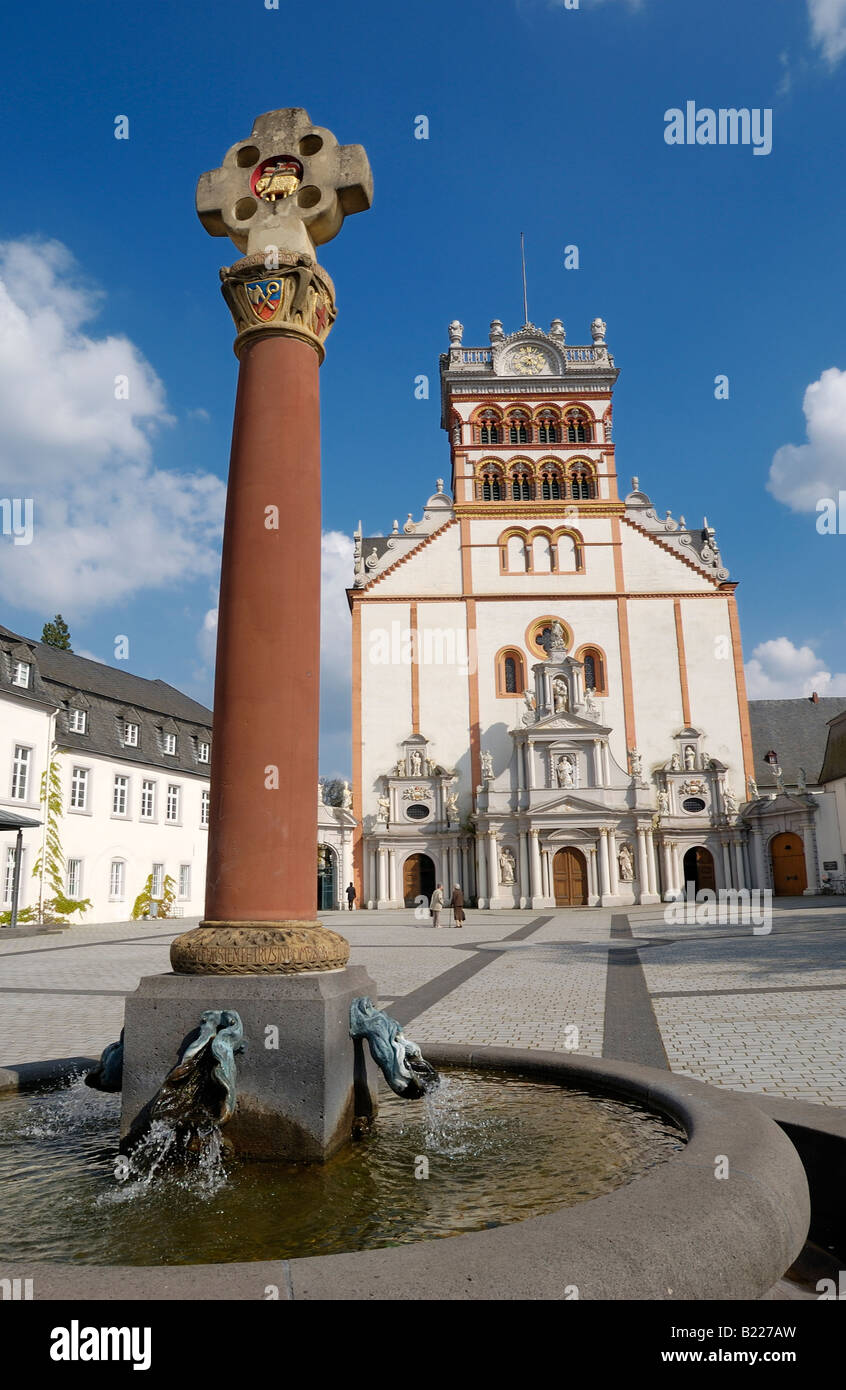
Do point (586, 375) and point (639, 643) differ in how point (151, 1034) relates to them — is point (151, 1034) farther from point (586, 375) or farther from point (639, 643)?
point (586, 375)

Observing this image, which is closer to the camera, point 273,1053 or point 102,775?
point 273,1053

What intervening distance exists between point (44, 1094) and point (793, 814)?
40.3 meters

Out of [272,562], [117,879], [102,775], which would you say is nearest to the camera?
[272,562]

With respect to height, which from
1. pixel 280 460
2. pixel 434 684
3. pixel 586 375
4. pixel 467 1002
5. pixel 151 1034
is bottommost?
pixel 467 1002

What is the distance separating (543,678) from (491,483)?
1166 centimetres

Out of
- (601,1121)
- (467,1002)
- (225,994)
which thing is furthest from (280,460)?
(467,1002)

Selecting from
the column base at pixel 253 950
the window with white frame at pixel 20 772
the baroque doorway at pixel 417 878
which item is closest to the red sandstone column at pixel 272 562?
the column base at pixel 253 950

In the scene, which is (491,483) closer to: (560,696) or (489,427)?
(489,427)

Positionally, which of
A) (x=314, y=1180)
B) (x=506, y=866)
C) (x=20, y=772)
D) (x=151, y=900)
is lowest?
(x=314, y=1180)

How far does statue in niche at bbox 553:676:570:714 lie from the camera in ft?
141

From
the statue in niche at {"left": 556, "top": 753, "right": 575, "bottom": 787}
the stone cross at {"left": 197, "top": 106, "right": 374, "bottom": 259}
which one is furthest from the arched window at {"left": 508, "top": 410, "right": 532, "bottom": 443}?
the stone cross at {"left": 197, "top": 106, "right": 374, "bottom": 259}

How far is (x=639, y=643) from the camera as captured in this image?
4625 cm

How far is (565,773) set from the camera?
42.2 m

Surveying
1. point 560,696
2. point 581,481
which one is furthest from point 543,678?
point 581,481
